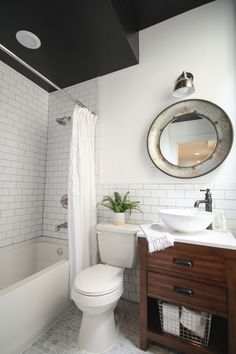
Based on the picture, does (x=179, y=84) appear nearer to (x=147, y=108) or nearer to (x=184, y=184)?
(x=147, y=108)

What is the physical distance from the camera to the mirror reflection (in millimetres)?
1558

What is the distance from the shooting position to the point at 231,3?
158 centimetres

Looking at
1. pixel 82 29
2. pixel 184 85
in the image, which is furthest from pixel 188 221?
Result: pixel 82 29

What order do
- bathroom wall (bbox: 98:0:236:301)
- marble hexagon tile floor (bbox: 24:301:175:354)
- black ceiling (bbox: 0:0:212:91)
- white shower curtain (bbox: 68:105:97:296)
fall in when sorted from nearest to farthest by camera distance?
marble hexagon tile floor (bbox: 24:301:175:354) < black ceiling (bbox: 0:0:212:91) < bathroom wall (bbox: 98:0:236:301) < white shower curtain (bbox: 68:105:97:296)

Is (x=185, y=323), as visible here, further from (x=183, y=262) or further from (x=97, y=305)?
(x=97, y=305)

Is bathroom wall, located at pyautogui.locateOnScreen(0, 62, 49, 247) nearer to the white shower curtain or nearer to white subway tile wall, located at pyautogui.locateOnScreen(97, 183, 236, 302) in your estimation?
the white shower curtain

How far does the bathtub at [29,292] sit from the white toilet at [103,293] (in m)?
0.33

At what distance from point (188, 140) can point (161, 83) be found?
655 millimetres

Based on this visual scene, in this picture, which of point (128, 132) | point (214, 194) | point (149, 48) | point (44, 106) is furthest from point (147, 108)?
point (44, 106)

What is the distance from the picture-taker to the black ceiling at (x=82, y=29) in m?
1.43

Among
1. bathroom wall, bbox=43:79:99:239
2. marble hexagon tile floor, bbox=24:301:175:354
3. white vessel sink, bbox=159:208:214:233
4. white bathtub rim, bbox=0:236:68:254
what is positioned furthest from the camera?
bathroom wall, bbox=43:79:99:239

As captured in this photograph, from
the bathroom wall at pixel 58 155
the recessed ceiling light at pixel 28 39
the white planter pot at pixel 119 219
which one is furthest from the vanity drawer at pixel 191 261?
the recessed ceiling light at pixel 28 39

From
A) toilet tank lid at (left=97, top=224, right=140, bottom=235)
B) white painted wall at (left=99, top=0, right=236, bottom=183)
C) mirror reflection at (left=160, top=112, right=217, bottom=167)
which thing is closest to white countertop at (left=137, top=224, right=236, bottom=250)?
toilet tank lid at (left=97, top=224, right=140, bottom=235)

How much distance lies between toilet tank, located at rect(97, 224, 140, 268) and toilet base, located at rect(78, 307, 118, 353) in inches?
14.6
